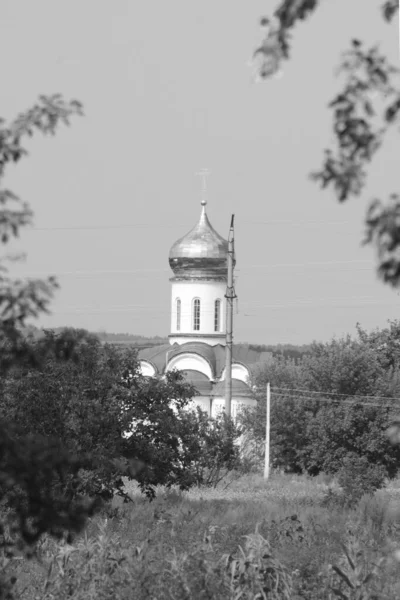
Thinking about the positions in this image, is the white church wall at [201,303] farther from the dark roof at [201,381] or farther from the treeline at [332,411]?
the treeline at [332,411]

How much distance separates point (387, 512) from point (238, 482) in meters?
20.7

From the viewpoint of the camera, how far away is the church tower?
7268cm

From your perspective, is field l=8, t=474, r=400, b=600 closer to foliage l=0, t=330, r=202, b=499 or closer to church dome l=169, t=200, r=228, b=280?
foliage l=0, t=330, r=202, b=499

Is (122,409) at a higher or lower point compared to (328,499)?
higher

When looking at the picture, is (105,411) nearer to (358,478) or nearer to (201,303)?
(358,478)

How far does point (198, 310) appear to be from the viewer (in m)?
Result: 72.9

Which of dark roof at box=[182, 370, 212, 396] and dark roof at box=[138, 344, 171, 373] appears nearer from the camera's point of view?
dark roof at box=[182, 370, 212, 396]

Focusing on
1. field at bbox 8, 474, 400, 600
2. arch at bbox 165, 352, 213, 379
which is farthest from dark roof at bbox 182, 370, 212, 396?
field at bbox 8, 474, 400, 600

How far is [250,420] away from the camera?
5506 cm

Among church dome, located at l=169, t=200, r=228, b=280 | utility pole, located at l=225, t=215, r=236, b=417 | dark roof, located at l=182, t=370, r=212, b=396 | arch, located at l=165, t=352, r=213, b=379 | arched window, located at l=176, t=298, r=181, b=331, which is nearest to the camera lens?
utility pole, located at l=225, t=215, r=236, b=417

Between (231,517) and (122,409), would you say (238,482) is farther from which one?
(231,517)

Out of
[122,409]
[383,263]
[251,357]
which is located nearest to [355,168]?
[383,263]

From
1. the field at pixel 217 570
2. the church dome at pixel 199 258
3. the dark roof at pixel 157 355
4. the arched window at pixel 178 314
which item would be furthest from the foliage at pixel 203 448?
the church dome at pixel 199 258

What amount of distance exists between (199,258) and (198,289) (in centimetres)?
189
